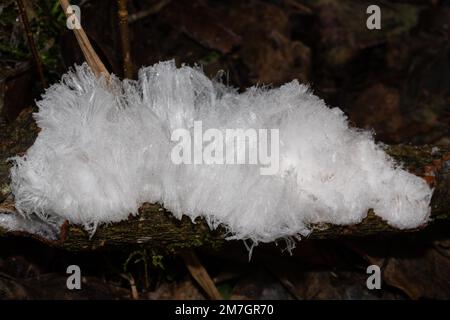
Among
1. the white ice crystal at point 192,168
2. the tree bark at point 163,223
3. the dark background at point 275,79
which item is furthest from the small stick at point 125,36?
the tree bark at point 163,223

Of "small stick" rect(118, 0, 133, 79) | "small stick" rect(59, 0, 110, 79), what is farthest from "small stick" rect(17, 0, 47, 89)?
"small stick" rect(118, 0, 133, 79)

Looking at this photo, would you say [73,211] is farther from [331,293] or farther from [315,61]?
[315,61]

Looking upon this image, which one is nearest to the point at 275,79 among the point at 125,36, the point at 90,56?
the point at 125,36

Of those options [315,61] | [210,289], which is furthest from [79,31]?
[315,61]

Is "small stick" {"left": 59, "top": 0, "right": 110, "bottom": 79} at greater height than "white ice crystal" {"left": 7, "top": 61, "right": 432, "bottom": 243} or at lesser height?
greater

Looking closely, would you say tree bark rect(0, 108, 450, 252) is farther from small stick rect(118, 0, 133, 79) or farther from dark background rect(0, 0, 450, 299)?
small stick rect(118, 0, 133, 79)

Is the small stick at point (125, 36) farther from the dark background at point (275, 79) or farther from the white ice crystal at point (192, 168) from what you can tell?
the white ice crystal at point (192, 168)

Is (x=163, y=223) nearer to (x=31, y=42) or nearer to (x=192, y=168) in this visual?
(x=192, y=168)
